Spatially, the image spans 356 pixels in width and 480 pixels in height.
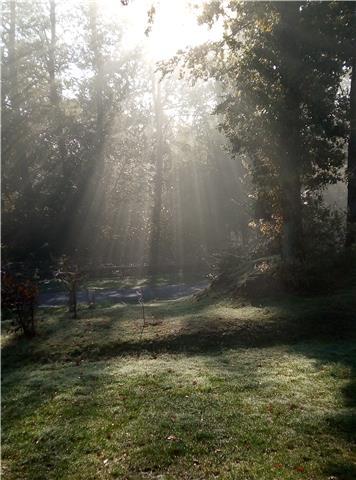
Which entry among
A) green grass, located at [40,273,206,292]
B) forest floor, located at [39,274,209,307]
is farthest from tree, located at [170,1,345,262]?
green grass, located at [40,273,206,292]

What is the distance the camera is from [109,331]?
1353cm

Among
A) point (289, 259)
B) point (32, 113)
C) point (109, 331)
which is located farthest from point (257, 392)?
point (32, 113)

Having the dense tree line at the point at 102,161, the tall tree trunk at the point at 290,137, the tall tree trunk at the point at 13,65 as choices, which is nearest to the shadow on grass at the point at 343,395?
the tall tree trunk at the point at 290,137

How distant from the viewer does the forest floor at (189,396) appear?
21.1ft

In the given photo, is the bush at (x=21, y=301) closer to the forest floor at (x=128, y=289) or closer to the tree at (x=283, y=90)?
the forest floor at (x=128, y=289)

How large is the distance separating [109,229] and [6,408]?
2857 cm

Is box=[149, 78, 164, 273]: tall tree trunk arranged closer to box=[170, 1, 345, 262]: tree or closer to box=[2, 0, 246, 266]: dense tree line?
box=[2, 0, 246, 266]: dense tree line

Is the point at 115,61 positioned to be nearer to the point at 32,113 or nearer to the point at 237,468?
the point at 32,113

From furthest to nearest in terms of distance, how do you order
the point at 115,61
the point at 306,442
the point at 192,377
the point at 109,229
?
the point at 115,61 < the point at 109,229 < the point at 192,377 < the point at 306,442

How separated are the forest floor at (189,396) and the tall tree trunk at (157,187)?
70.7ft

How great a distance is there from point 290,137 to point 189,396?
10.2 m

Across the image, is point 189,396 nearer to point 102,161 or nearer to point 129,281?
point 129,281

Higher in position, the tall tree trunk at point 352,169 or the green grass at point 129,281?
the tall tree trunk at point 352,169

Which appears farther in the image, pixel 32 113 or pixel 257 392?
pixel 32 113
